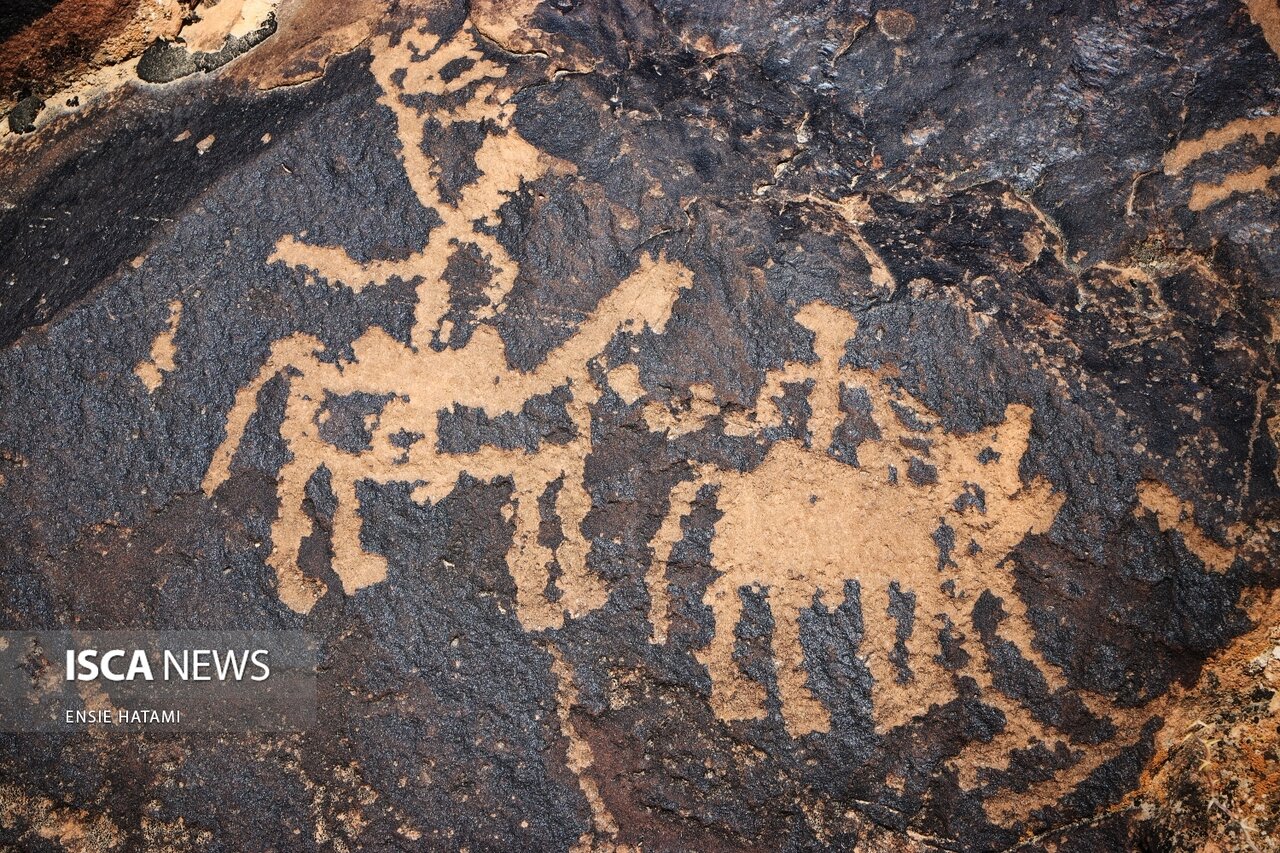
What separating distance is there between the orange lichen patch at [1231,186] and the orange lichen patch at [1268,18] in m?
0.18

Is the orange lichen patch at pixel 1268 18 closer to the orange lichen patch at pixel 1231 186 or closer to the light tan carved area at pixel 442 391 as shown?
the orange lichen patch at pixel 1231 186

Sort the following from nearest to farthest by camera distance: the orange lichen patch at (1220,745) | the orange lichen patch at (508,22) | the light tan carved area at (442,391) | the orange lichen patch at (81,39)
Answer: the orange lichen patch at (1220,745)
the light tan carved area at (442,391)
the orange lichen patch at (508,22)
the orange lichen patch at (81,39)

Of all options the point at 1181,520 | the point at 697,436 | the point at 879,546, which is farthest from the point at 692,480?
the point at 1181,520

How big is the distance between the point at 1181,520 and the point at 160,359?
5.04ft

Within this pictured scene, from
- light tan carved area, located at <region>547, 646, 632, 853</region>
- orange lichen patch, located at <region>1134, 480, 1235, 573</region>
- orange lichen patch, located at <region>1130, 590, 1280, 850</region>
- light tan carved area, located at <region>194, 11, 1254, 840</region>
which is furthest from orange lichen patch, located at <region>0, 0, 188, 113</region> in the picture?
orange lichen patch, located at <region>1130, 590, 1280, 850</region>

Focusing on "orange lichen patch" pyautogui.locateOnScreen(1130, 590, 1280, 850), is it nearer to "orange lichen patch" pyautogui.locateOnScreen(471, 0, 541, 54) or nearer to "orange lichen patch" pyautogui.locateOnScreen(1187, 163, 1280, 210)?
"orange lichen patch" pyautogui.locateOnScreen(1187, 163, 1280, 210)

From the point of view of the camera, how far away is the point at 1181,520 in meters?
1.53

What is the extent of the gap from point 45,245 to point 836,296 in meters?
1.29

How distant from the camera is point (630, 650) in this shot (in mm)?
1615

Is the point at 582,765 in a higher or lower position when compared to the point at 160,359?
lower

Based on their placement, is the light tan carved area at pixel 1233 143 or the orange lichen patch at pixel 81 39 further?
the orange lichen patch at pixel 81 39

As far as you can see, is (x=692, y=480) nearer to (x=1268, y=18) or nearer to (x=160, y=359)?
(x=160, y=359)

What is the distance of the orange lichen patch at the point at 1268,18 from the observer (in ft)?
5.19

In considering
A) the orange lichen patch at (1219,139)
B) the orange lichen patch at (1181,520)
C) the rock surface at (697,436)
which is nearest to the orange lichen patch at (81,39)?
the rock surface at (697,436)
